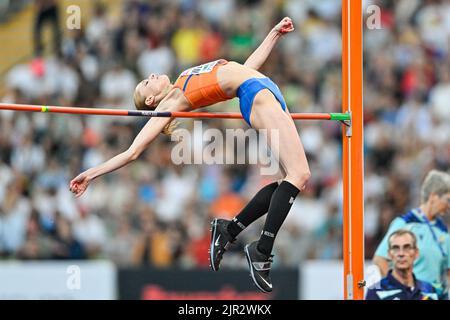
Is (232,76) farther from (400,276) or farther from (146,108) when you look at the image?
(400,276)

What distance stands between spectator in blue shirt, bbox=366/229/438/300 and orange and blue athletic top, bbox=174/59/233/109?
72.7 inches

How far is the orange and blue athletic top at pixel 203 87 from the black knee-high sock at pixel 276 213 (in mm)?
790

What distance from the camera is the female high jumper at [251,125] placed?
718cm

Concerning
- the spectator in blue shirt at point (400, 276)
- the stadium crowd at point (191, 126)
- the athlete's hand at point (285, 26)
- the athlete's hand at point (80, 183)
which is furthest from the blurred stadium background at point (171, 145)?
the athlete's hand at point (80, 183)

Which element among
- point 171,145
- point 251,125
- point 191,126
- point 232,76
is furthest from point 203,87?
point 191,126

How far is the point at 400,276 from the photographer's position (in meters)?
8.28

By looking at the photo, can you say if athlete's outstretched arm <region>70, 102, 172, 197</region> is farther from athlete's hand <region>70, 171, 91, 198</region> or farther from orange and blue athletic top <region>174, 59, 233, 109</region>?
orange and blue athletic top <region>174, 59, 233, 109</region>

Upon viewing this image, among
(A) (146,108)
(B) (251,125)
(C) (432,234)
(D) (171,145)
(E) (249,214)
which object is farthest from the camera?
(D) (171,145)

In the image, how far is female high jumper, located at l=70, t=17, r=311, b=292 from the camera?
7.18 meters

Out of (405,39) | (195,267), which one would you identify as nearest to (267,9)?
(405,39)

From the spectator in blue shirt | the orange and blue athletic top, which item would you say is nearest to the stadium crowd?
the spectator in blue shirt

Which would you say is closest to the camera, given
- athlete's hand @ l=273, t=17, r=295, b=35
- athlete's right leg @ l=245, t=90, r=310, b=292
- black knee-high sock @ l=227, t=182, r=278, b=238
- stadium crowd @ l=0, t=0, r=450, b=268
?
athlete's right leg @ l=245, t=90, r=310, b=292

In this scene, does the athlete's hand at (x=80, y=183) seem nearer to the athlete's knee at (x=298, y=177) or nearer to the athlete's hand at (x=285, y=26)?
the athlete's knee at (x=298, y=177)

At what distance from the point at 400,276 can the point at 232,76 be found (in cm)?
212
